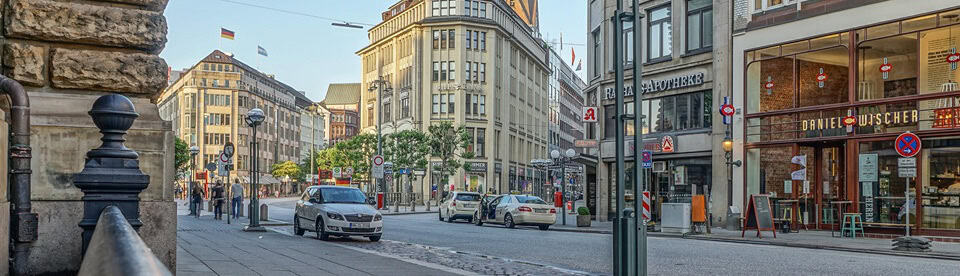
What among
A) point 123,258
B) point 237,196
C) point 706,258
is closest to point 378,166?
point 237,196

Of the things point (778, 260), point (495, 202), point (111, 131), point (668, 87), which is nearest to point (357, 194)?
point (778, 260)

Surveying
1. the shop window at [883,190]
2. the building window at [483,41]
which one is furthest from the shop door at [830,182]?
the building window at [483,41]

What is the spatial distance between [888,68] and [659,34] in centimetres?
1088

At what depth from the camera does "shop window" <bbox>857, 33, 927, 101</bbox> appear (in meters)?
25.8

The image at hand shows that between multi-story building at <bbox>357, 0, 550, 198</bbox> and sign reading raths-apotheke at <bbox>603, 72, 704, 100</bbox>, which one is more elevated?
multi-story building at <bbox>357, 0, 550, 198</bbox>

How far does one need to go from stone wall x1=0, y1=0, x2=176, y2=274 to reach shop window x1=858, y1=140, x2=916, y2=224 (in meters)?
21.8

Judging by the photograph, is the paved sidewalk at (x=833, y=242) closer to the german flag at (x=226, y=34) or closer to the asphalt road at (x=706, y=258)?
the asphalt road at (x=706, y=258)

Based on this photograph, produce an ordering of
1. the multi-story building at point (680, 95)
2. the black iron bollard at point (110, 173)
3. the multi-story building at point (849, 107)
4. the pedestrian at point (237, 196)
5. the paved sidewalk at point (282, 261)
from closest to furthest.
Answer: the black iron bollard at point (110, 173) → the paved sidewalk at point (282, 261) → the multi-story building at point (849, 107) → the multi-story building at point (680, 95) → the pedestrian at point (237, 196)

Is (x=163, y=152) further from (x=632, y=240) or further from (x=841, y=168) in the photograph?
(x=841, y=168)

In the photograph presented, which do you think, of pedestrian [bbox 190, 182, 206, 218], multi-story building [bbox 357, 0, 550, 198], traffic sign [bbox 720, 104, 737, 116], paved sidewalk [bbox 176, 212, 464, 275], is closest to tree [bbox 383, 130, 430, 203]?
multi-story building [bbox 357, 0, 550, 198]

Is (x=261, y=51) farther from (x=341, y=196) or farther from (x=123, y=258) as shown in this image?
(x=123, y=258)

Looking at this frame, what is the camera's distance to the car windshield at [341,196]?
2328cm

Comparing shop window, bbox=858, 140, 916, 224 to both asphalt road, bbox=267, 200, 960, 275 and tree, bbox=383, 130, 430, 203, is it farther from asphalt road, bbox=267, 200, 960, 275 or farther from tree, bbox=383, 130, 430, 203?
tree, bbox=383, 130, 430, 203

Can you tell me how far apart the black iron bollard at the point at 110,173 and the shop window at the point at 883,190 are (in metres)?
22.8
